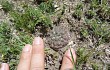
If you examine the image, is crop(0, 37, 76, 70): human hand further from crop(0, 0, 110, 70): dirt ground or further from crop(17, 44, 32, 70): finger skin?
crop(0, 0, 110, 70): dirt ground

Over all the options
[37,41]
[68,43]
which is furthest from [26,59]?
[68,43]

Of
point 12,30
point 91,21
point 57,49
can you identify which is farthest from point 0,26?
point 91,21

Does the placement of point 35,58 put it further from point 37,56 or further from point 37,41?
point 37,41

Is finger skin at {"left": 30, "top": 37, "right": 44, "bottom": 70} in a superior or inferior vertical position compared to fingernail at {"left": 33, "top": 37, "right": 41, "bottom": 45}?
inferior

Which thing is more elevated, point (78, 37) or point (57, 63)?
point (78, 37)

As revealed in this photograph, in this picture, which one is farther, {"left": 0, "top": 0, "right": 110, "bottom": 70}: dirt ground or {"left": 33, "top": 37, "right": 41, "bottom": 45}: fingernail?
{"left": 0, "top": 0, "right": 110, "bottom": 70}: dirt ground

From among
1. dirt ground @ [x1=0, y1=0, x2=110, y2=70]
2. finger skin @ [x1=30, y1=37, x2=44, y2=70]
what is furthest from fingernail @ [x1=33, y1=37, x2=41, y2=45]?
dirt ground @ [x1=0, y1=0, x2=110, y2=70]

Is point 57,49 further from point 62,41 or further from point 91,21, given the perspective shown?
point 91,21
